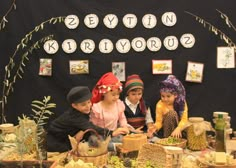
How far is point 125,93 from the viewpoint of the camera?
10.9ft

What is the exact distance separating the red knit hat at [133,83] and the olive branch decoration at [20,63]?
0.80 meters

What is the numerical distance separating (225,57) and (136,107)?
904mm

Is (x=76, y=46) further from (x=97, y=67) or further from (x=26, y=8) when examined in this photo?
(x=26, y=8)

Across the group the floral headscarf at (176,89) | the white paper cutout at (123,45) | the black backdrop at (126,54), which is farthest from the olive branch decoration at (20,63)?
the floral headscarf at (176,89)

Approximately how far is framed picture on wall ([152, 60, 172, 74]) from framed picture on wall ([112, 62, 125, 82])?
10.9 inches

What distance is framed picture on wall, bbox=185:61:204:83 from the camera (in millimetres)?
3318

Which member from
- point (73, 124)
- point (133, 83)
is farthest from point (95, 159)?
point (133, 83)

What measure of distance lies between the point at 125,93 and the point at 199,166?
1393 millimetres

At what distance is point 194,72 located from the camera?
3.33m

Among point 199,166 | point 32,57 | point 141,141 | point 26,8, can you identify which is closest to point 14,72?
point 32,57

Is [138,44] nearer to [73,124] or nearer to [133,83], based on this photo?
[133,83]

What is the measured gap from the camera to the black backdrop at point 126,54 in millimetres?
3285

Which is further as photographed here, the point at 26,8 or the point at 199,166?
the point at 26,8

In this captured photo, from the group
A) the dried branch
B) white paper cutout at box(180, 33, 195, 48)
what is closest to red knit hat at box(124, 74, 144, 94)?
white paper cutout at box(180, 33, 195, 48)
